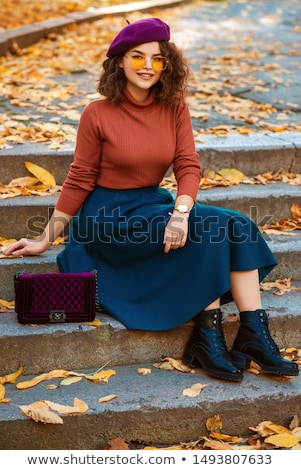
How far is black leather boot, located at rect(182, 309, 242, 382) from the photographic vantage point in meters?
3.23

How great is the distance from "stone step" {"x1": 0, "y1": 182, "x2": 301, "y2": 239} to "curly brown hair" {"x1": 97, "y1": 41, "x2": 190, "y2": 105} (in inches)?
32.6

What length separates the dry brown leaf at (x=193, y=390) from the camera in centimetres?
316

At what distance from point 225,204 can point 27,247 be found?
1.22m

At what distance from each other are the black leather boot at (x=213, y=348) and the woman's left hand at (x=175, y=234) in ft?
1.12

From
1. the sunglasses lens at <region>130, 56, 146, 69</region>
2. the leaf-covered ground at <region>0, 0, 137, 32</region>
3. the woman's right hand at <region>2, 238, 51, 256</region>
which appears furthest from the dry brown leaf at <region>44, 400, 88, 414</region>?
the leaf-covered ground at <region>0, 0, 137, 32</region>

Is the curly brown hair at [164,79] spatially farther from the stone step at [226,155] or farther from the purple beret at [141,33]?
the stone step at [226,155]

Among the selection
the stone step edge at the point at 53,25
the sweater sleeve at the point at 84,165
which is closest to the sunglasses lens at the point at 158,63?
the sweater sleeve at the point at 84,165

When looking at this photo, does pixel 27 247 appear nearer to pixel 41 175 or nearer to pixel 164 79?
pixel 41 175

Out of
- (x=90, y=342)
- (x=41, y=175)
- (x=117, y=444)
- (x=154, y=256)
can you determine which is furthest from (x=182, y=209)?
(x=41, y=175)

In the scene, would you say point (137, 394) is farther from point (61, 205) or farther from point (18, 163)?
point (18, 163)

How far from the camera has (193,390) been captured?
318cm

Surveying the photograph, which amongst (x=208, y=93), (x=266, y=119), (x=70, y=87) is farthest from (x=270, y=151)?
(x=70, y=87)

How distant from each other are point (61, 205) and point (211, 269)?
0.83m
